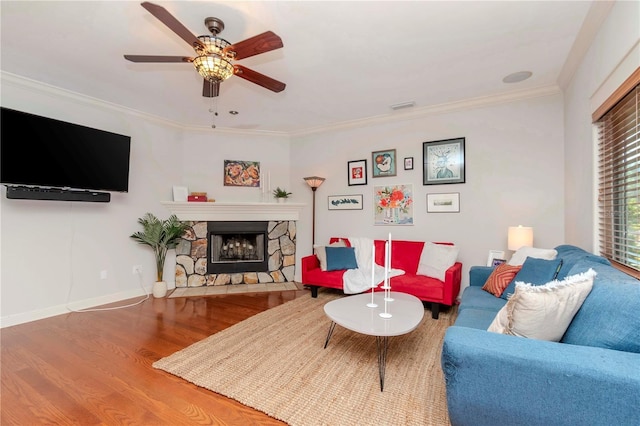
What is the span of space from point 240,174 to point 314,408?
3885 mm

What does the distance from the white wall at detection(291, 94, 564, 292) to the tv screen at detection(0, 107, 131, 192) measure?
3088 millimetres

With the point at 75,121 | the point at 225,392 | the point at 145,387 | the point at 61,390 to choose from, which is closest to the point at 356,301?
the point at 225,392

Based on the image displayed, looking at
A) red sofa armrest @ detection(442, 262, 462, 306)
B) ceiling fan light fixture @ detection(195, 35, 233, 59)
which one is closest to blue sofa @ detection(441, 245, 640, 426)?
red sofa armrest @ detection(442, 262, 462, 306)

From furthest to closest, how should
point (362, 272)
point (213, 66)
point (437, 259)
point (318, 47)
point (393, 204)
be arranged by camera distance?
point (393, 204) < point (362, 272) < point (437, 259) < point (318, 47) < point (213, 66)

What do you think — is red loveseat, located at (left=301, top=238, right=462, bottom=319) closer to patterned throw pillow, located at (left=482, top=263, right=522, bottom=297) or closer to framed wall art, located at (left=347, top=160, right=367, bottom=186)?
patterned throw pillow, located at (left=482, top=263, right=522, bottom=297)

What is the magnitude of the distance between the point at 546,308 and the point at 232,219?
13.7ft

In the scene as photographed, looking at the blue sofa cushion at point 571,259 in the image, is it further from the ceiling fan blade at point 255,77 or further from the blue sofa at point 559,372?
the ceiling fan blade at point 255,77

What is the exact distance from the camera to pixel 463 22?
215 centimetres

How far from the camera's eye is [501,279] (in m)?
2.48

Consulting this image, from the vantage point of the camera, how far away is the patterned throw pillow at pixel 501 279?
2443mm

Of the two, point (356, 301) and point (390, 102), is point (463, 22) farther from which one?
point (356, 301)

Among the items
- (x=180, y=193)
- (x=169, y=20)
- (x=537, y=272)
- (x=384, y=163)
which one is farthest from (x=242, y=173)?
(x=537, y=272)

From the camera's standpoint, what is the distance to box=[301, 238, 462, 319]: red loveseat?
3.11 meters

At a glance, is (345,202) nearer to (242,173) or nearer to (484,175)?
(242,173)
